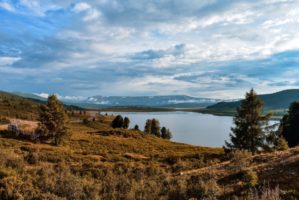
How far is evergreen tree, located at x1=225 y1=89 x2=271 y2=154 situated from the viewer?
38.4m

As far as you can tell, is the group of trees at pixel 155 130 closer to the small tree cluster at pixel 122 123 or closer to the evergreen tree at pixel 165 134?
the evergreen tree at pixel 165 134

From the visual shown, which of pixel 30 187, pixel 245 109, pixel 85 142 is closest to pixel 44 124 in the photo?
pixel 85 142

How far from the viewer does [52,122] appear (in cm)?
5050

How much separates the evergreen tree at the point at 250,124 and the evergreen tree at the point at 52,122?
28.7 meters

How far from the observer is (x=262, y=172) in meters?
11.5

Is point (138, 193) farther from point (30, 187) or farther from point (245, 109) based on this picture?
point (245, 109)

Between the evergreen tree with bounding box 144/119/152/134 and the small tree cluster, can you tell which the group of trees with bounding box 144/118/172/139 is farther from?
the small tree cluster

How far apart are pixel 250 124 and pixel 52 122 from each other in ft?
103

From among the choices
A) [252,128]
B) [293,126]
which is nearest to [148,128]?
[293,126]

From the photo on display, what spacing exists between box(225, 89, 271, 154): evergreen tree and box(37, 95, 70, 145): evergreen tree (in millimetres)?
28663

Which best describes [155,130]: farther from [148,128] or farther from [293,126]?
[293,126]

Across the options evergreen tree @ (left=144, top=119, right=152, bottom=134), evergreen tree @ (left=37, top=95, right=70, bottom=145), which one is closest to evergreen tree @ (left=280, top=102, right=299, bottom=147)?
evergreen tree @ (left=37, top=95, right=70, bottom=145)

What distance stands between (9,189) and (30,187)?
2.03ft

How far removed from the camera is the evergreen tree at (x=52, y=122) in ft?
165
